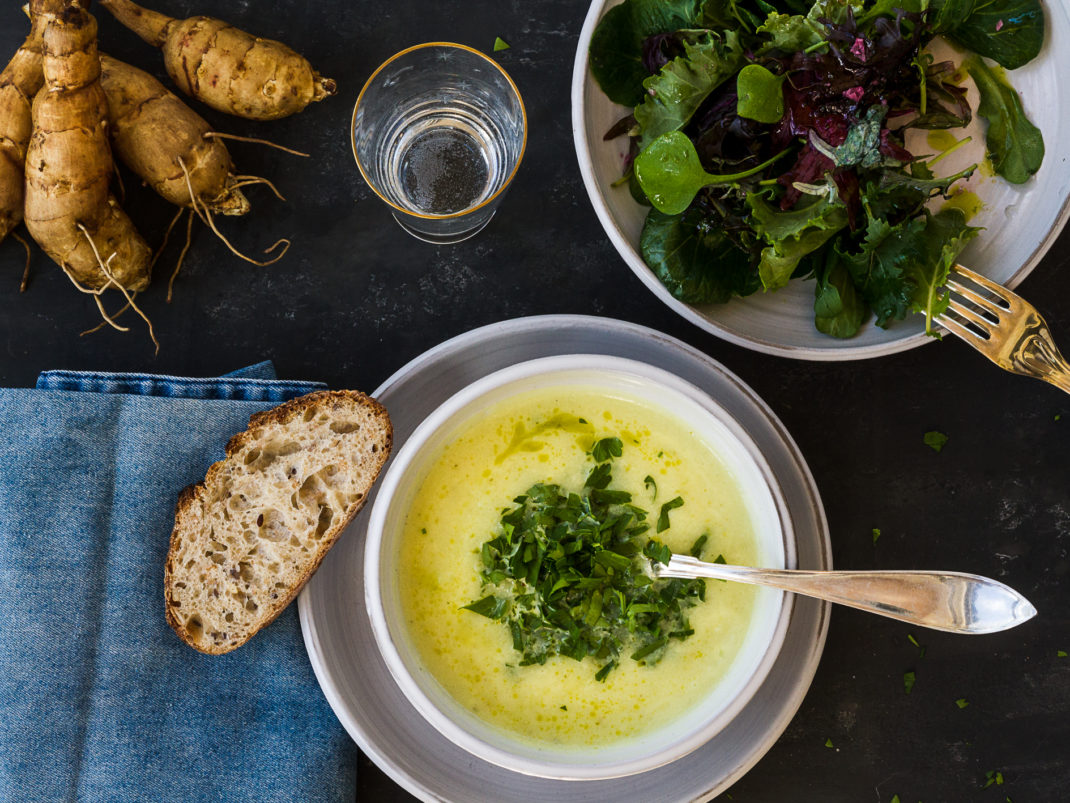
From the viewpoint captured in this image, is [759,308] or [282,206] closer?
[759,308]

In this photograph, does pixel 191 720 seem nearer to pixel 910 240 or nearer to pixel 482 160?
→ pixel 482 160

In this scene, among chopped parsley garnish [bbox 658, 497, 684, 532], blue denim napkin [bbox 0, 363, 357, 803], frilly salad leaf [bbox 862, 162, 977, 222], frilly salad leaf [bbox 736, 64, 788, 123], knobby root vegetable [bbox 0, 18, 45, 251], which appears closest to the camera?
frilly salad leaf [bbox 736, 64, 788, 123]

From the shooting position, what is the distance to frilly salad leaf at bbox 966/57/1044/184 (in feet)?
5.66

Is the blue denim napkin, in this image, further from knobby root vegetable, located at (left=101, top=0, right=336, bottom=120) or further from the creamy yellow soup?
knobby root vegetable, located at (left=101, top=0, right=336, bottom=120)

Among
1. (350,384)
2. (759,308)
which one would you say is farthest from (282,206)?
(759,308)

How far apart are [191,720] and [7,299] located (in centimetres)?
112

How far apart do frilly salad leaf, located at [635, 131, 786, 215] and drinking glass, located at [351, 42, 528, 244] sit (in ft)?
1.39

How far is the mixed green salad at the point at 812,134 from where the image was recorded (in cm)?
156

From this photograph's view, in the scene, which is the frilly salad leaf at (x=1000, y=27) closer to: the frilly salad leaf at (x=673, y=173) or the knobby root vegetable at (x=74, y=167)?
the frilly salad leaf at (x=673, y=173)

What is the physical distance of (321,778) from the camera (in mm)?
1860

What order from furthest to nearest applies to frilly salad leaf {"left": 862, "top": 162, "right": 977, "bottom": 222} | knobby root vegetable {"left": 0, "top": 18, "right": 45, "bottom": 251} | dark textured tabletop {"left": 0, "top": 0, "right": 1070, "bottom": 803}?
dark textured tabletop {"left": 0, "top": 0, "right": 1070, "bottom": 803}
knobby root vegetable {"left": 0, "top": 18, "right": 45, "bottom": 251}
frilly salad leaf {"left": 862, "top": 162, "right": 977, "bottom": 222}

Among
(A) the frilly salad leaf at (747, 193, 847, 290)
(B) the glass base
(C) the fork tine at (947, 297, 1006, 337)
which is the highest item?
(A) the frilly salad leaf at (747, 193, 847, 290)

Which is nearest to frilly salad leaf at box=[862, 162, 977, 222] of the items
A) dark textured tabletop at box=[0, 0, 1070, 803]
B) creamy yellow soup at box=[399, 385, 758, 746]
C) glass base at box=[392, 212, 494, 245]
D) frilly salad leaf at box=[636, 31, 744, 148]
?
frilly salad leaf at box=[636, 31, 744, 148]

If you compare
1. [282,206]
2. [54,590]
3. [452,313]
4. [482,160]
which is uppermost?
[482,160]
